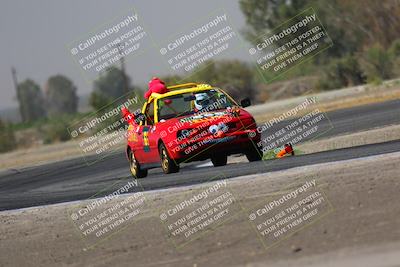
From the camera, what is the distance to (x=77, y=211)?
13.5 meters

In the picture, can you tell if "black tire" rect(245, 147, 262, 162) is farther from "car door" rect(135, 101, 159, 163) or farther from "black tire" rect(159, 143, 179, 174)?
"car door" rect(135, 101, 159, 163)

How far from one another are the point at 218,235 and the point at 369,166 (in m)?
3.28

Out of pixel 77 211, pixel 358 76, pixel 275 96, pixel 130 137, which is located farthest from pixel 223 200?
pixel 275 96

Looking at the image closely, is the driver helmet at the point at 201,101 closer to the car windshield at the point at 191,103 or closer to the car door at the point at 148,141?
the car windshield at the point at 191,103

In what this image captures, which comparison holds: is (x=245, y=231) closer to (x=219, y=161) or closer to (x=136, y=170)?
(x=219, y=161)

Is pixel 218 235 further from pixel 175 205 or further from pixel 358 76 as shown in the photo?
pixel 358 76

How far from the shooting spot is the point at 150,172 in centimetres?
1955

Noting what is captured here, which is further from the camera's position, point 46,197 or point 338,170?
point 46,197

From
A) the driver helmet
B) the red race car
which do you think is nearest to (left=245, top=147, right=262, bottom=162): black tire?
the red race car

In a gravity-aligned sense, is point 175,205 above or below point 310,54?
above

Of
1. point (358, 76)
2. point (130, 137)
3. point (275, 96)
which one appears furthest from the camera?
point (275, 96)

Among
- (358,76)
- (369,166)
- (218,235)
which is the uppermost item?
(218,235)

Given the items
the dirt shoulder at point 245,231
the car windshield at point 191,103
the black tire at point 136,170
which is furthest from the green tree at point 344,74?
the dirt shoulder at point 245,231

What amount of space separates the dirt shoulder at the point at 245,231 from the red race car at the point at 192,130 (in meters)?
2.50
